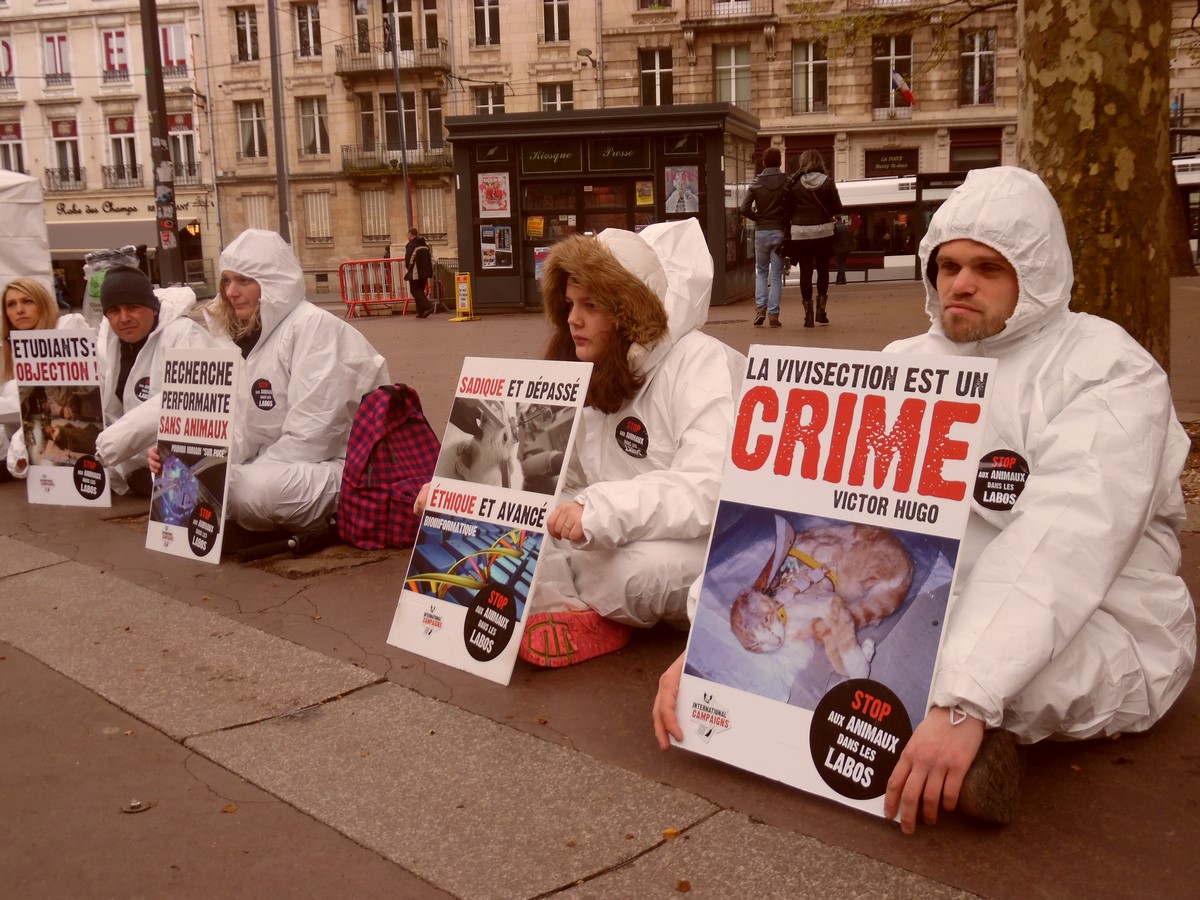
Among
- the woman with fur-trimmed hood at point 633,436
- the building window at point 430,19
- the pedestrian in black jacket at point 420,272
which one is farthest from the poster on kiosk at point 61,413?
the building window at point 430,19

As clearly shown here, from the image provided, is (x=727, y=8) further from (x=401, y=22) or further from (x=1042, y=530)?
(x=1042, y=530)

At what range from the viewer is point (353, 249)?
45656 mm

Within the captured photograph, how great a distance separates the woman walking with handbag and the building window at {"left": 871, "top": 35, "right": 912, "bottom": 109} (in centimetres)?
2668

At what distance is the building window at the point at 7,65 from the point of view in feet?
166

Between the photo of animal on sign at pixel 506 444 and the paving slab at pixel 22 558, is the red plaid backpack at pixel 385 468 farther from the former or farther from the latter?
the paving slab at pixel 22 558

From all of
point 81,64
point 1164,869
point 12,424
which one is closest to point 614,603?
point 1164,869

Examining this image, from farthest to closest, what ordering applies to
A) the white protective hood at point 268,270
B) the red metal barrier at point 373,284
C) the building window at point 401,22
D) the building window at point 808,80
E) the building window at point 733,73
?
the building window at point 401,22 → the building window at point 733,73 → the building window at point 808,80 → the red metal barrier at point 373,284 → the white protective hood at point 268,270

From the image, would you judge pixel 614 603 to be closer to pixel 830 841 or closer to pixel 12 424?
pixel 830 841

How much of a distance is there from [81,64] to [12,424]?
47.9 m

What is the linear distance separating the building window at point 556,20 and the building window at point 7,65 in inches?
951

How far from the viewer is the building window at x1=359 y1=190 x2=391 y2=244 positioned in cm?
4531

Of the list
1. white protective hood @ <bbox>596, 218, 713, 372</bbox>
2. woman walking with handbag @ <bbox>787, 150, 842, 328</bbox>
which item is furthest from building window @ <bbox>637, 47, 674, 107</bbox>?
white protective hood @ <bbox>596, 218, 713, 372</bbox>

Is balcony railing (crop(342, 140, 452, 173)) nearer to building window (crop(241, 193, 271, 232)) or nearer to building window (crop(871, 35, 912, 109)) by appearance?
building window (crop(241, 193, 271, 232))

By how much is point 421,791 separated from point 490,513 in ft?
3.61
